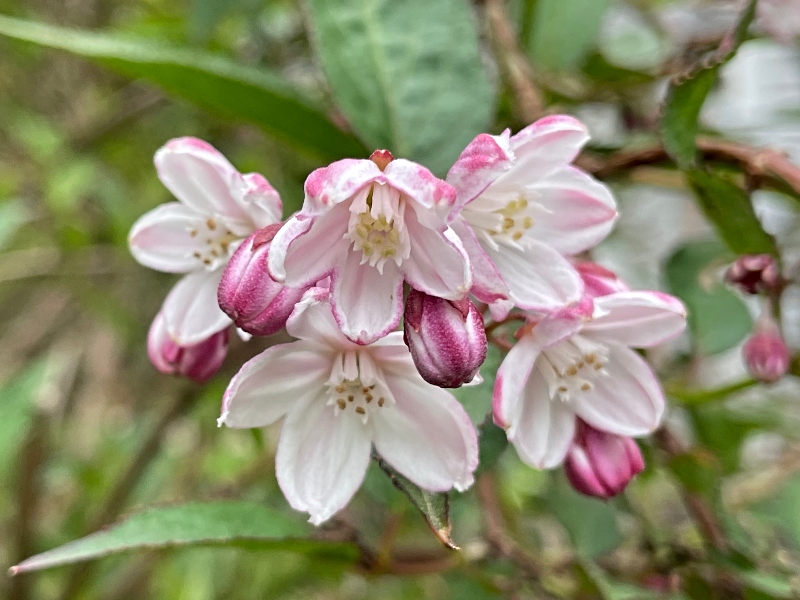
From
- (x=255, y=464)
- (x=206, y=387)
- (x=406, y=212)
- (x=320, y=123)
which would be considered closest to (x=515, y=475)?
(x=255, y=464)

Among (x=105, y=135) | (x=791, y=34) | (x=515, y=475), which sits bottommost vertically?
(x=515, y=475)

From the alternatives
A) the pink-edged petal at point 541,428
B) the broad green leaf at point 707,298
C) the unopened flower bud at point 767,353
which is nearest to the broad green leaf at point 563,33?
the broad green leaf at point 707,298

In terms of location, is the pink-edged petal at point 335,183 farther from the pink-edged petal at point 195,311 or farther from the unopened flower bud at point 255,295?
the pink-edged petal at point 195,311

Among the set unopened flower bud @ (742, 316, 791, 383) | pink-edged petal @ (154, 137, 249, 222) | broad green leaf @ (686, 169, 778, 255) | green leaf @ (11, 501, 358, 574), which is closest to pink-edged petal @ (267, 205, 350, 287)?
pink-edged petal @ (154, 137, 249, 222)

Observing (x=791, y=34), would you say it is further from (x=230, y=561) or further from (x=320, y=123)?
(x=230, y=561)

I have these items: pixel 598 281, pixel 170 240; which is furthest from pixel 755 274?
pixel 170 240

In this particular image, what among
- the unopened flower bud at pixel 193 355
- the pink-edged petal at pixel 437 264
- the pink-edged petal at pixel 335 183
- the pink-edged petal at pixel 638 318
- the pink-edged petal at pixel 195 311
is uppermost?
the pink-edged petal at pixel 335 183
